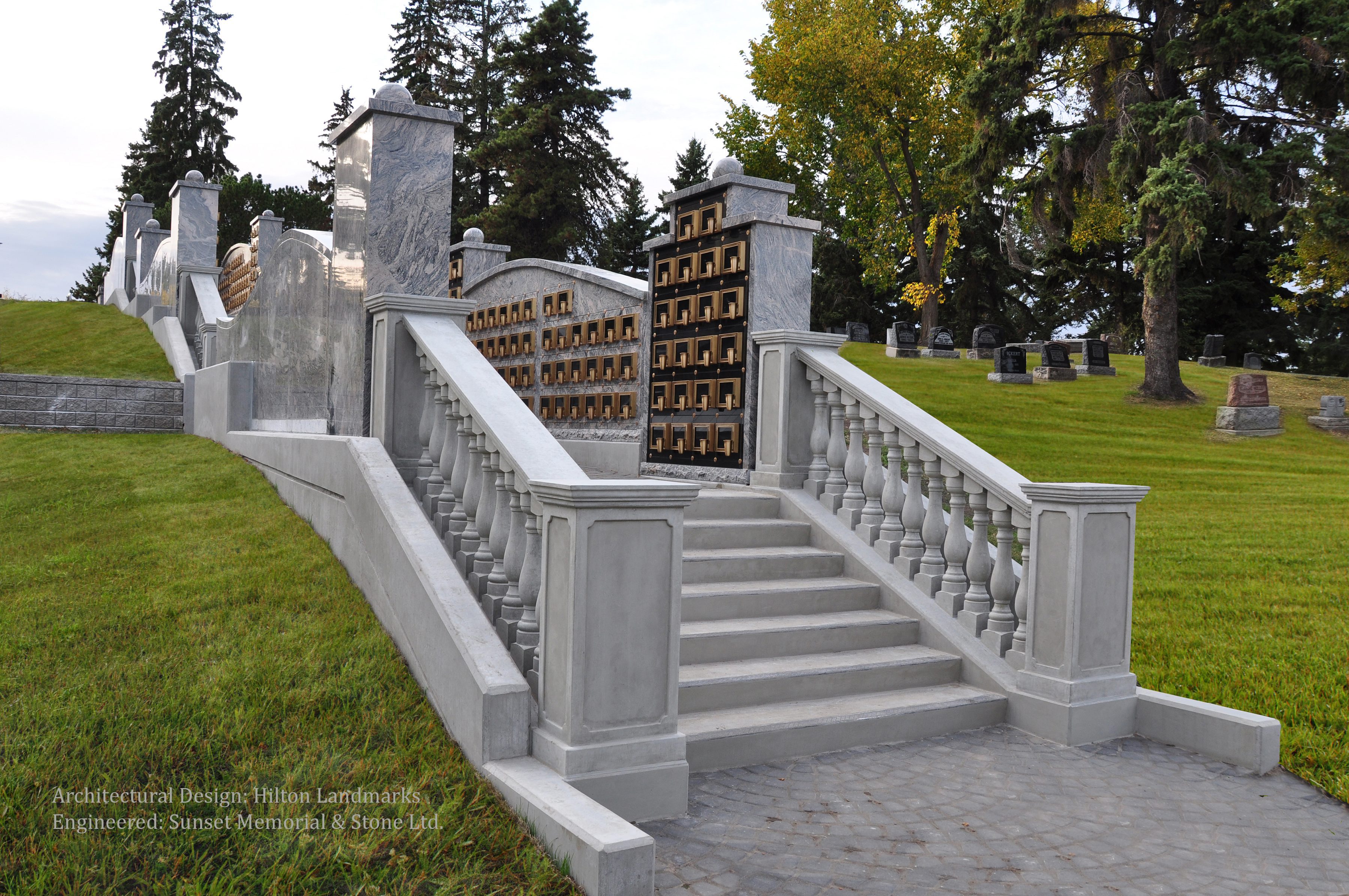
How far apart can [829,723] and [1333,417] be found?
22212 mm

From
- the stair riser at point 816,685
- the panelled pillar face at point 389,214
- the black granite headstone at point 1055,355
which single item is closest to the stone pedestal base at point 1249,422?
the black granite headstone at point 1055,355

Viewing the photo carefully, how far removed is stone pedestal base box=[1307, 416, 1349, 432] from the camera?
2111 centimetres

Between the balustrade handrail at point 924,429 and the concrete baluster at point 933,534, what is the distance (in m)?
0.12

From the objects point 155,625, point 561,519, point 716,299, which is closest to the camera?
point 561,519

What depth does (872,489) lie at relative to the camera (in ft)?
20.2

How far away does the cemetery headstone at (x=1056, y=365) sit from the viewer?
85.0 ft

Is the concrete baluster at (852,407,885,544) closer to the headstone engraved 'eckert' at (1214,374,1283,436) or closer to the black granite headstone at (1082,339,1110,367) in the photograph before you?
the headstone engraved 'eckert' at (1214,374,1283,436)

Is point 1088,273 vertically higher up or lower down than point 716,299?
higher up

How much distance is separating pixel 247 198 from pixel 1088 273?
118 feet

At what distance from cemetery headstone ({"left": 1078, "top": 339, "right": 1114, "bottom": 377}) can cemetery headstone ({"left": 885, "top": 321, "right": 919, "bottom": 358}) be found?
16.4 feet

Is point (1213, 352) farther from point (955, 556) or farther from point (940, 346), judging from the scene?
point (955, 556)

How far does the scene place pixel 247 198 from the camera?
130ft

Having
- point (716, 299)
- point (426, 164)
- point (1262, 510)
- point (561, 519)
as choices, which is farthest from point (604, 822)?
point (1262, 510)

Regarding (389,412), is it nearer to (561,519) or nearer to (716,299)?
→ (561,519)
